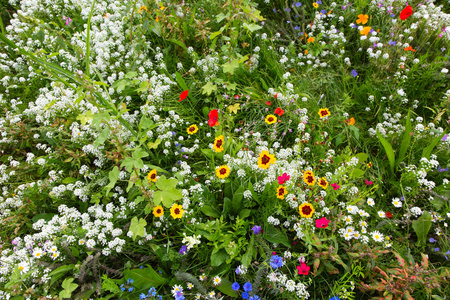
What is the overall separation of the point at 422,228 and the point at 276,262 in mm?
1412

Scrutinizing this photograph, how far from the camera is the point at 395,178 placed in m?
2.95

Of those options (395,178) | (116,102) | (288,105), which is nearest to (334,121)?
(288,105)

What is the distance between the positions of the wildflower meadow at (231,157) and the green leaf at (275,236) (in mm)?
18

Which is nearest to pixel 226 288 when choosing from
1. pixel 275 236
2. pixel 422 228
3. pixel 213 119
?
pixel 275 236

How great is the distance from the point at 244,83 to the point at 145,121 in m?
1.53

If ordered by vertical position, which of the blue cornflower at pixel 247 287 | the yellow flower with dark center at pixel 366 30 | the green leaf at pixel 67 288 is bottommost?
the blue cornflower at pixel 247 287

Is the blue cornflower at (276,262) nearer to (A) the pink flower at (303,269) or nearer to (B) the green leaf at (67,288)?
(A) the pink flower at (303,269)

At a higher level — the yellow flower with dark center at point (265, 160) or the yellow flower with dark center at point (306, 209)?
the yellow flower with dark center at point (265, 160)

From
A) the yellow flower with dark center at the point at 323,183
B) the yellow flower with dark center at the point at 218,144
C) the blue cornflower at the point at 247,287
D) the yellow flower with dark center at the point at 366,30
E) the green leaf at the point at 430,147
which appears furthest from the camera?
the yellow flower with dark center at the point at 366,30

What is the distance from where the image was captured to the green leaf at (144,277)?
221 centimetres

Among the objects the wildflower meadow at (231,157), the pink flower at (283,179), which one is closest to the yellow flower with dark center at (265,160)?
the wildflower meadow at (231,157)

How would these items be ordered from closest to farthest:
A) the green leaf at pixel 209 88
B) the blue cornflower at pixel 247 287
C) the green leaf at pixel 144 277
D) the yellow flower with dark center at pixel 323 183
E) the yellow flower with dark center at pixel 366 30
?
the blue cornflower at pixel 247 287, the green leaf at pixel 144 277, the yellow flower with dark center at pixel 323 183, the green leaf at pixel 209 88, the yellow flower with dark center at pixel 366 30

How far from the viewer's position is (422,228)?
8.26 ft

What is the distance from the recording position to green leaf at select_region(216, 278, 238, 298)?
2225 mm
